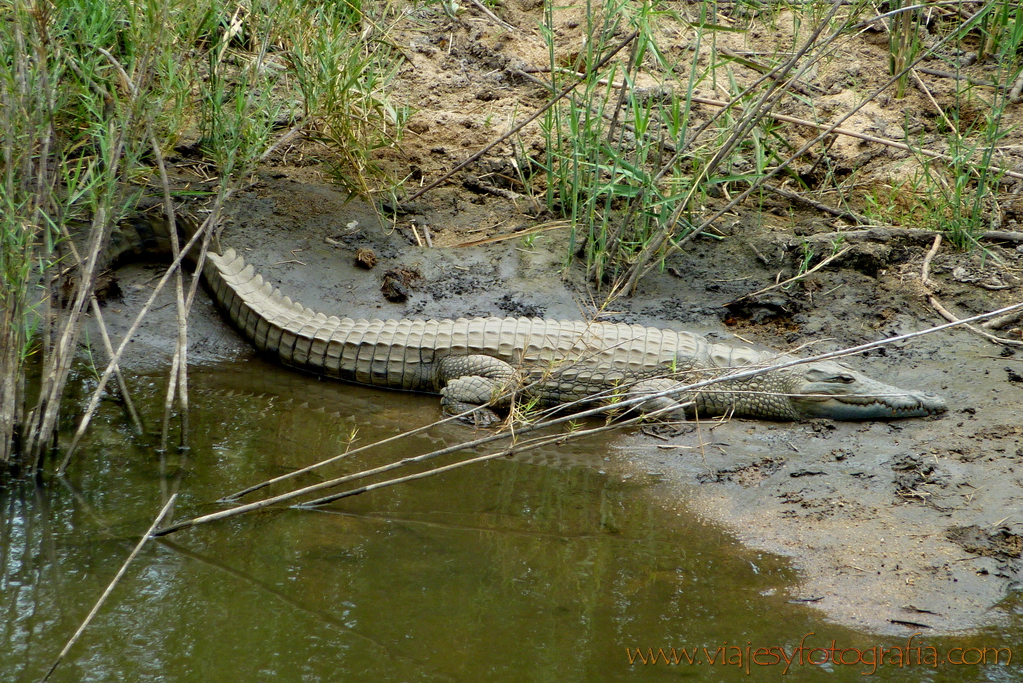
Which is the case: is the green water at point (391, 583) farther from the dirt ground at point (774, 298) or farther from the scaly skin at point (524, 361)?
the scaly skin at point (524, 361)

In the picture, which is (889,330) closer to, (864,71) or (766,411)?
(766,411)

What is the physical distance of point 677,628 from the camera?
2865 mm

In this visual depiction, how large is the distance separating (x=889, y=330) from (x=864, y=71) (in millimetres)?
2988

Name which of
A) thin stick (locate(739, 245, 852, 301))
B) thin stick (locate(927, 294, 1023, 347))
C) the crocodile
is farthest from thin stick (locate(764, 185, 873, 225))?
the crocodile

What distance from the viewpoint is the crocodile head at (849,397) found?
449 cm

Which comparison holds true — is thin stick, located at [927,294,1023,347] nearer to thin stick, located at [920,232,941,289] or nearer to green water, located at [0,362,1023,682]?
thin stick, located at [920,232,941,289]

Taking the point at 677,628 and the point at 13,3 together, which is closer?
the point at 677,628

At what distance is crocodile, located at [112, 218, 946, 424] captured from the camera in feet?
15.7

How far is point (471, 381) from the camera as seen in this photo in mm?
4848

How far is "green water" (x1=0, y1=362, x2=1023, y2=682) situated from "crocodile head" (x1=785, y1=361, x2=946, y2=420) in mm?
1358

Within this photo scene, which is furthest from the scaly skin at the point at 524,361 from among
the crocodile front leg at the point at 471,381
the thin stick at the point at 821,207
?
the thin stick at the point at 821,207

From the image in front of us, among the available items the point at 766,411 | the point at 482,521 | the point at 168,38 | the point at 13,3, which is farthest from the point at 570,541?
the point at 13,3

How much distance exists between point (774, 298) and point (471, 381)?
2138mm

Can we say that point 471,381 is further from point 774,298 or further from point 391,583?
point 774,298
